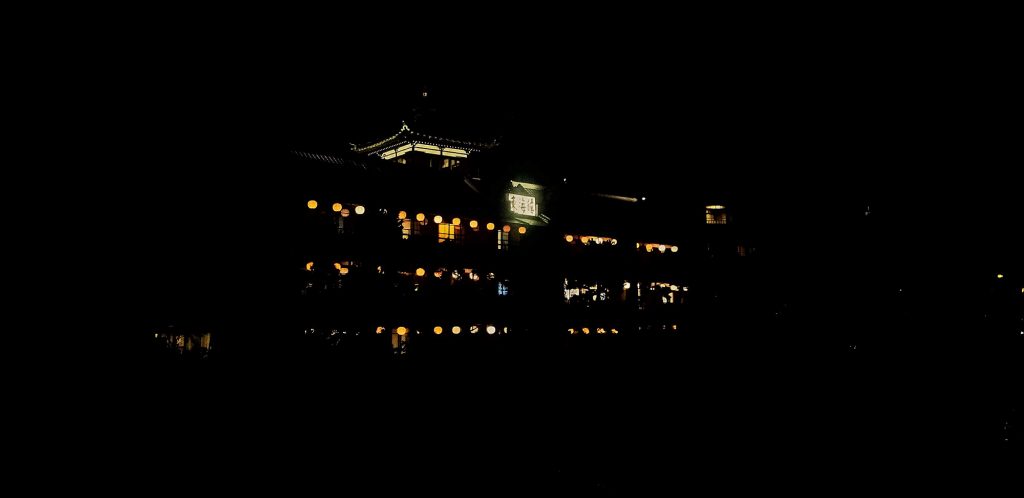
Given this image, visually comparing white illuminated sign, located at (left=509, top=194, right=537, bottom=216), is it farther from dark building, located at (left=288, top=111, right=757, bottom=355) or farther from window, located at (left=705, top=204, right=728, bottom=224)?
window, located at (left=705, top=204, right=728, bottom=224)

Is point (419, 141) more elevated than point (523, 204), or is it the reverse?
point (419, 141)

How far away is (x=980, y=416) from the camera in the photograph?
8.45 meters

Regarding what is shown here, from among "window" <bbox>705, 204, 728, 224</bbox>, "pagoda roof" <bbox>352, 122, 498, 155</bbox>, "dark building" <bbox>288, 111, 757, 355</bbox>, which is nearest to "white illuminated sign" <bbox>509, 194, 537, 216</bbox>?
"dark building" <bbox>288, 111, 757, 355</bbox>

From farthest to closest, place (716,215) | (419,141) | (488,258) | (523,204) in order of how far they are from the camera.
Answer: (419,141) → (716,215) → (523,204) → (488,258)

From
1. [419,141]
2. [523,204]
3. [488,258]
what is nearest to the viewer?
[488,258]

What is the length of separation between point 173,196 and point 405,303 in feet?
13.9

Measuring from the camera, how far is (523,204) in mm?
14016

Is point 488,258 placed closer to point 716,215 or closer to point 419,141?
point 419,141

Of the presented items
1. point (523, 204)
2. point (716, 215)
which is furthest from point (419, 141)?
point (716, 215)

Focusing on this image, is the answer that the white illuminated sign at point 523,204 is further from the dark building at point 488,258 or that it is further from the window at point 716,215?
the window at point 716,215

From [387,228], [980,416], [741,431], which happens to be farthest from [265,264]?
[980,416]

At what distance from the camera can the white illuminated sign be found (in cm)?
1367

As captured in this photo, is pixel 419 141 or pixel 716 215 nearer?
pixel 716 215

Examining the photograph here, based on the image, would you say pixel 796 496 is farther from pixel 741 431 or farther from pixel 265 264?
pixel 265 264
